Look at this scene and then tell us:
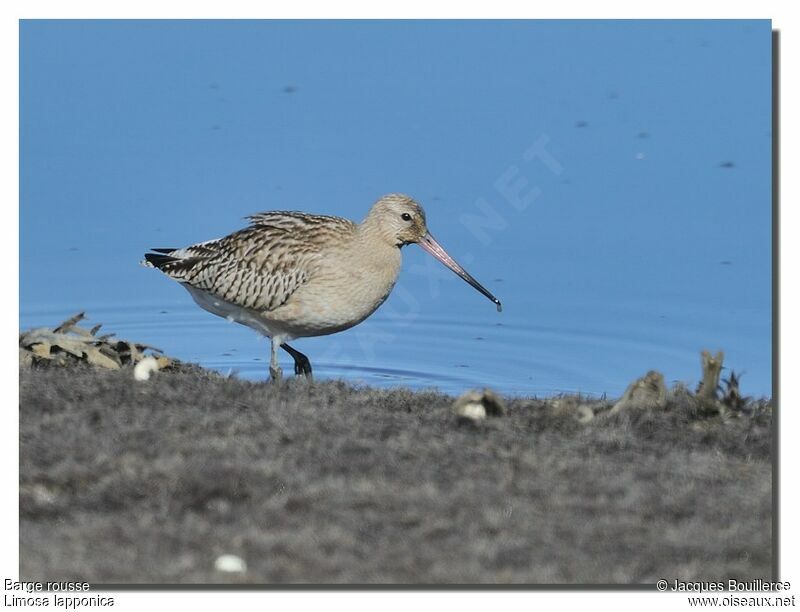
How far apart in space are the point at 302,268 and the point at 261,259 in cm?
39

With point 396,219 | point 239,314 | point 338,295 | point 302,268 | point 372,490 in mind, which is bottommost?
point 372,490

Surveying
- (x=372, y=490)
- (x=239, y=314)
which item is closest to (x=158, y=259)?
(x=239, y=314)

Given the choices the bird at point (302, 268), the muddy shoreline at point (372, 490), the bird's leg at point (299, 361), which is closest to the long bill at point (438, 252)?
the bird at point (302, 268)

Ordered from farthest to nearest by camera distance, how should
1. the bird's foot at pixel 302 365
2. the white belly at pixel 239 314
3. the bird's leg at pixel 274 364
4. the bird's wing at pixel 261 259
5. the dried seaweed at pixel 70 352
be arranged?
1. the bird's foot at pixel 302 365
2. the white belly at pixel 239 314
3. the bird's wing at pixel 261 259
4. the bird's leg at pixel 274 364
5. the dried seaweed at pixel 70 352

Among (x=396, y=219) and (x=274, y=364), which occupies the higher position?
(x=396, y=219)

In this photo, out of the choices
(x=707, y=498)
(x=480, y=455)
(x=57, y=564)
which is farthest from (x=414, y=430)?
(x=57, y=564)

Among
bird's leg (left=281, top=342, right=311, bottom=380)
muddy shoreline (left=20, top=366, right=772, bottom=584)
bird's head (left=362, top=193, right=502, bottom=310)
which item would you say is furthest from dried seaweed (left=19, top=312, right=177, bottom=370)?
bird's head (left=362, top=193, right=502, bottom=310)

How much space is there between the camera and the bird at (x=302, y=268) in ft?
35.7

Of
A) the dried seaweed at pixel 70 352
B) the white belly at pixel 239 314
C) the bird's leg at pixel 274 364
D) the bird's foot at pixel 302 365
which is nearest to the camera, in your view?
the dried seaweed at pixel 70 352

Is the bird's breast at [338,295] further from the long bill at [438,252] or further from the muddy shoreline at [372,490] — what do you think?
the muddy shoreline at [372,490]

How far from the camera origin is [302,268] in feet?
35.9

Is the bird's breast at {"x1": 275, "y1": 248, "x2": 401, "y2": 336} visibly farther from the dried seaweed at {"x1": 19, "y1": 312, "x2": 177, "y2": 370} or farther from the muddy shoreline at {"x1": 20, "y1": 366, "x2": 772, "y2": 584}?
the muddy shoreline at {"x1": 20, "y1": 366, "x2": 772, "y2": 584}

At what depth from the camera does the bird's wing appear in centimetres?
1098

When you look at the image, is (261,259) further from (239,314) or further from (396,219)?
(396,219)
